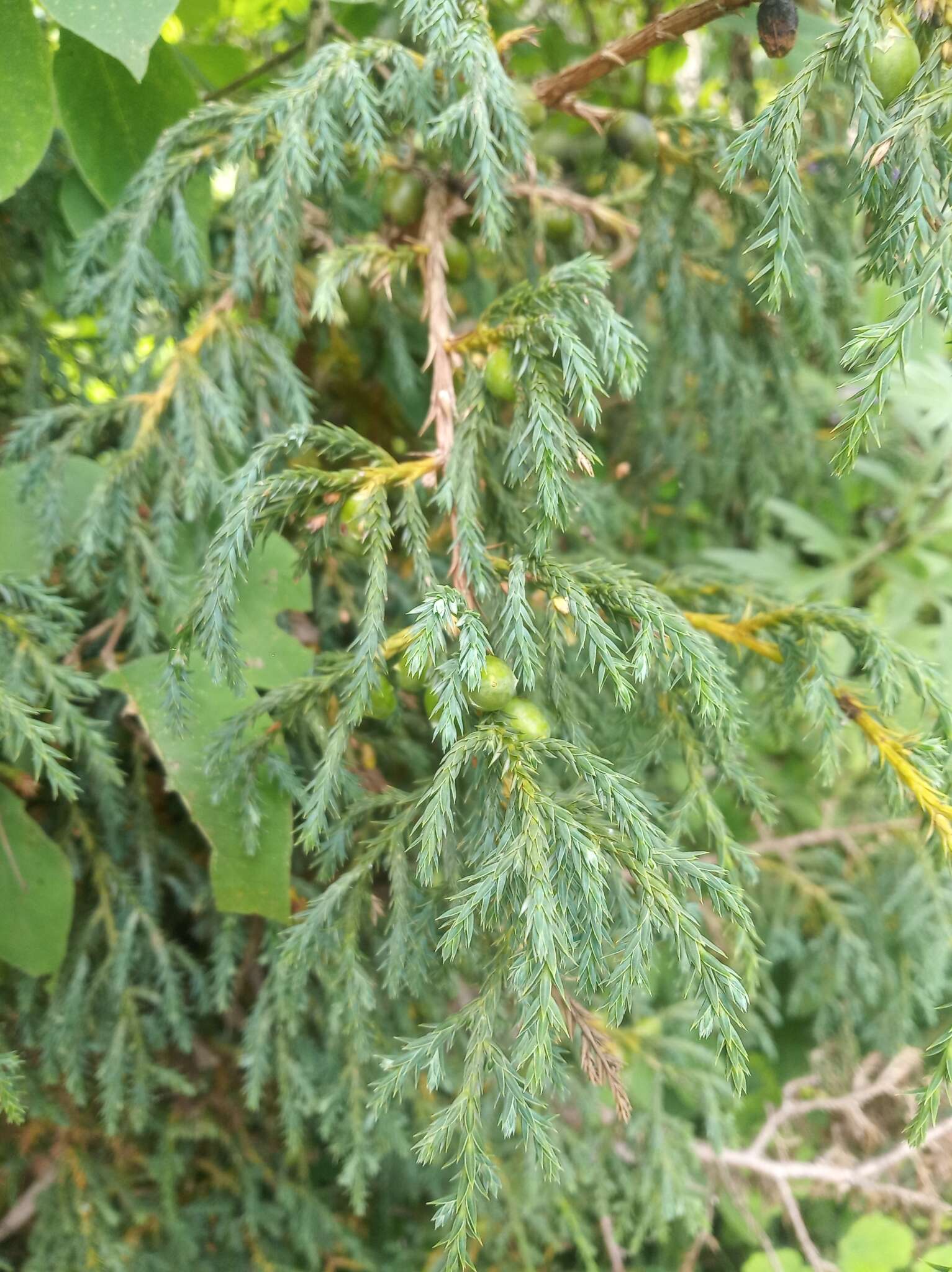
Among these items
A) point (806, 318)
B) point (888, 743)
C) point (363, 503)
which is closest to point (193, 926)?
point (363, 503)

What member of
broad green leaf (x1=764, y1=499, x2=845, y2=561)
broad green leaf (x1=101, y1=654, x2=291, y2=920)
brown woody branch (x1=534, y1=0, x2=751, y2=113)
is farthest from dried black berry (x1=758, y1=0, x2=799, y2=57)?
broad green leaf (x1=764, y1=499, x2=845, y2=561)

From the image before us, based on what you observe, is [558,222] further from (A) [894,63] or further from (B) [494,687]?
(B) [494,687]

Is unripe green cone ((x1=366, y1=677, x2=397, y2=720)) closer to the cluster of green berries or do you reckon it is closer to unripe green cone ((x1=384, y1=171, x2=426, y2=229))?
the cluster of green berries

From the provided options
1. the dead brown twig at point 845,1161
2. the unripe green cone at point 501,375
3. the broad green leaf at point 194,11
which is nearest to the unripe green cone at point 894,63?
the unripe green cone at point 501,375

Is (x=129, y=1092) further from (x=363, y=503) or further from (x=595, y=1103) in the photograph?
(x=363, y=503)

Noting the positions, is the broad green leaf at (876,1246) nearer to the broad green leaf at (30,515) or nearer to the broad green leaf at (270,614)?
the broad green leaf at (270,614)
